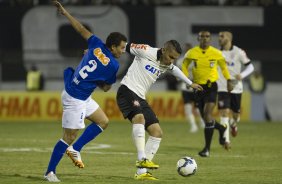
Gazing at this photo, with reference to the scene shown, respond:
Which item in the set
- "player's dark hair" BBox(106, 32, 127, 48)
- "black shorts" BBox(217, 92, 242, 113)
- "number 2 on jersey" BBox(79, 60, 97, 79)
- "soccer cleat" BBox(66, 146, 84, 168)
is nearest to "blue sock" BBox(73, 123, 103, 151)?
"soccer cleat" BBox(66, 146, 84, 168)

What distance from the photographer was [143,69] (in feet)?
44.8

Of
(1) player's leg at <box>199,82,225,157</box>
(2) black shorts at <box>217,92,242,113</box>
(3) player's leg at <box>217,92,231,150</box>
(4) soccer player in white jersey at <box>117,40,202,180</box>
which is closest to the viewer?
(4) soccer player in white jersey at <box>117,40,202,180</box>

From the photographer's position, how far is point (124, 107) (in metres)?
13.6

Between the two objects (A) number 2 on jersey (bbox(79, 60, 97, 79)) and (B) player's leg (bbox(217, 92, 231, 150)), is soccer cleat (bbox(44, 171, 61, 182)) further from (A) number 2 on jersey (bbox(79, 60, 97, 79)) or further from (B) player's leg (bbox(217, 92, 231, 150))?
(B) player's leg (bbox(217, 92, 231, 150))

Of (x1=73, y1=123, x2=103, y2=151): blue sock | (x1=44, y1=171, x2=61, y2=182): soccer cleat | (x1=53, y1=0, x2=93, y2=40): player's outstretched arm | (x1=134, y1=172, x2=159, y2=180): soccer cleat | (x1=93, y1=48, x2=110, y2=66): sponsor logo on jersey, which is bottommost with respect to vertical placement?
(x1=134, y1=172, x2=159, y2=180): soccer cleat

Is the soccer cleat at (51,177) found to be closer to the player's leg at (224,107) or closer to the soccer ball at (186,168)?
the soccer ball at (186,168)

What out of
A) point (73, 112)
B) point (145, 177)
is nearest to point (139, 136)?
point (145, 177)

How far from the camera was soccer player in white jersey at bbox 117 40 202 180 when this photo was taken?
1338 cm

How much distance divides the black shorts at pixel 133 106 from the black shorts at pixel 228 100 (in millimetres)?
6676

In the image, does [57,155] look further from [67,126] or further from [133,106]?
[133,106]

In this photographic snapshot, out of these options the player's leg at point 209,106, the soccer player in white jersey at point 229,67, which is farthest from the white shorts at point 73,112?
the soccer player in white jersey at point 229,67

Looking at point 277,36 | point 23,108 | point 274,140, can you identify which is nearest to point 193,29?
point 277,36

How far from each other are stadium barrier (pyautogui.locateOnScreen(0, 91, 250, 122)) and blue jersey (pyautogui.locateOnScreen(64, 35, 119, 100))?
18338 mm

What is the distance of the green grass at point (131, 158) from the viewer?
13266 mm
